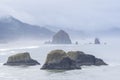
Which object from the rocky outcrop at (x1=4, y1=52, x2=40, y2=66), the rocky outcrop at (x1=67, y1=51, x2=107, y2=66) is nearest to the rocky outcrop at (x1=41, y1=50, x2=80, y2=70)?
the rocky outcrop at (x1=67, y1=51, x2=107, y2=66)

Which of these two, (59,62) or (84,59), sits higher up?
(84,59)

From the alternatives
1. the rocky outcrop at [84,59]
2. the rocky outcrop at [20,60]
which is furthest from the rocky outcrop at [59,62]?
the rocky outcrop at [20,60]

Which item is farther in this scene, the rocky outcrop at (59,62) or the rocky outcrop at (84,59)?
the rocky outcrop at (84,59)

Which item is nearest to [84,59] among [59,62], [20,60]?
[59,62]

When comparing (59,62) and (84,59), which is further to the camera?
(84,59)

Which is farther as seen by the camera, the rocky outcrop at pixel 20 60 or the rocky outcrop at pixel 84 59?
the rocky outcrop at pixel 20 60

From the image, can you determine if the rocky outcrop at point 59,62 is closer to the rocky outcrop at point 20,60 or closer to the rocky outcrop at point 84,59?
the rocky outcrop at point 84,59

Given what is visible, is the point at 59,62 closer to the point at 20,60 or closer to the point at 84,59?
the point at 84,59

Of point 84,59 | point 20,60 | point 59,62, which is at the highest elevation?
point 84,59

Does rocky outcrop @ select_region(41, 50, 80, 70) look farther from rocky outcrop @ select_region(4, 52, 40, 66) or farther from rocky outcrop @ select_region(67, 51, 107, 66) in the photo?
rocky outcrop @ select_region(4, 52, 40, 66)

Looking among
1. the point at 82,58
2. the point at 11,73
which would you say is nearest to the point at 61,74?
the point at 11,73

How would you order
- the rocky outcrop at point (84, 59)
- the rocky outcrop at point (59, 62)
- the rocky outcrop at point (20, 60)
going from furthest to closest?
the rocky outcrop at point (20, 60)
the rocky outcrop at point (84, 59)
the rocky outcrop at point (59, 62)

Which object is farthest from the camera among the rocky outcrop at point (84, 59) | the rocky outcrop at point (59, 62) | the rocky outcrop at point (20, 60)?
the rocky outcrop at point (20, 60)

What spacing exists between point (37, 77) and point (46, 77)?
2.54 m
